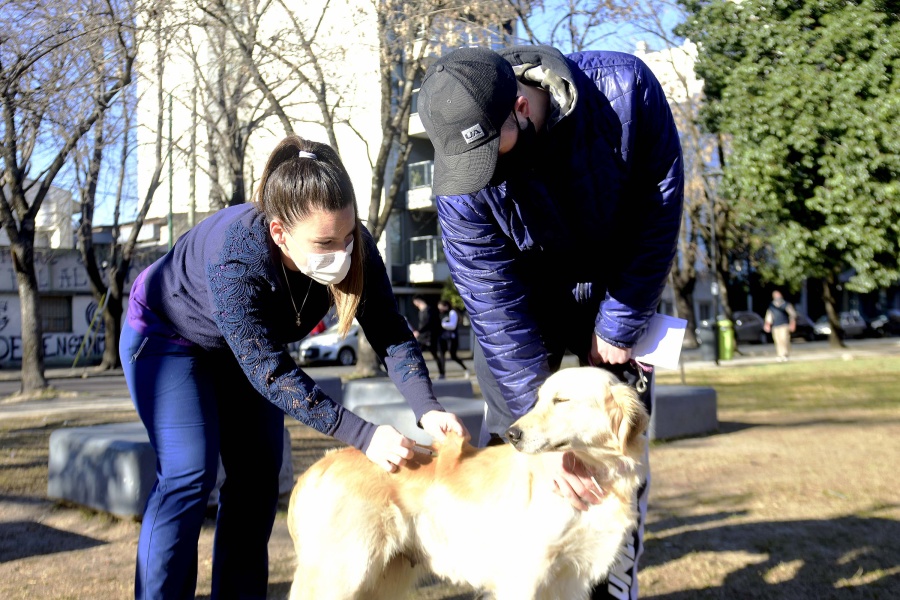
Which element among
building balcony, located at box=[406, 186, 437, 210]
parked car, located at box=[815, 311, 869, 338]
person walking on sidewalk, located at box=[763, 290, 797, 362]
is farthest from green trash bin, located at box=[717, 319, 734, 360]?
parked car, located at box=[815, 311, 869, 338]

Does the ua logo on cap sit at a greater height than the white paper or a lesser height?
greater

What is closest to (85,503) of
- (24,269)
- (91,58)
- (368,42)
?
(91,58)

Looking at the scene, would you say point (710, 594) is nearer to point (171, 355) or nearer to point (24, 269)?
point (171, 355)

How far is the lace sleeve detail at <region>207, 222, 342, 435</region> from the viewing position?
277 cm

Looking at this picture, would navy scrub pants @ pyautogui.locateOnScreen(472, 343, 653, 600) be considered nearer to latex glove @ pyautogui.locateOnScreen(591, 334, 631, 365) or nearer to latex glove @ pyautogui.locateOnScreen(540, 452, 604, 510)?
latex glove @ pyautogui.locateOnScreen(591, 334, 631, 365)

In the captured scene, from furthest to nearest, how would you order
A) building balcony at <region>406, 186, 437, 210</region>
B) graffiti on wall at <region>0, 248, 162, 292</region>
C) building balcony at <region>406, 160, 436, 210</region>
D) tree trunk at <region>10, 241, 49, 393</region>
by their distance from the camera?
1. building balcony at <region>406, 186, 437, 210</region>
2. building balcony at <region>406, 160, 436, 210</region>
3. graffiti on wall at <region>0, 248, 162, 292</region>
4. tree trunk at <region>10, 241, 49, 393</region>

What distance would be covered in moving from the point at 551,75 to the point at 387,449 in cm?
138

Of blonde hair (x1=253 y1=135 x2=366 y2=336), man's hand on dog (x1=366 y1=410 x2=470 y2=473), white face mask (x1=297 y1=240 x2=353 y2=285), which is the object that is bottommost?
man's hand on dog (x1=366 y1=410 x2=470 y2=473)

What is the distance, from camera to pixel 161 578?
290 cm

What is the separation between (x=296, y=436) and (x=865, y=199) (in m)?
11.3

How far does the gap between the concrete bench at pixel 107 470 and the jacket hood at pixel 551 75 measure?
10.3 ft

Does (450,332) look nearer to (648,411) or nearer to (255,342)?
(648,411)

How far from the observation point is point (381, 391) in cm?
979

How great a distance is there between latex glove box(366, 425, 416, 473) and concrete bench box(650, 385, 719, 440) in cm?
620
